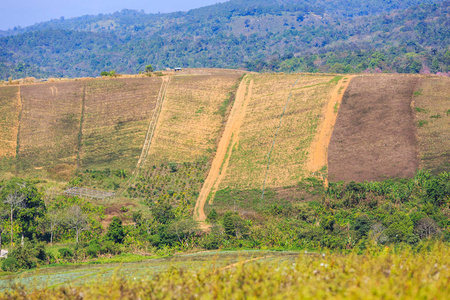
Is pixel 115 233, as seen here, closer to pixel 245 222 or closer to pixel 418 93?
pixel 245 222

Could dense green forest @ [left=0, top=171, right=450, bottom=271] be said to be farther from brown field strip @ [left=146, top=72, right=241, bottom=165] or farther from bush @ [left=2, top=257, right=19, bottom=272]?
brown field strip @ [left=146, top=72, right=241, bottom=165]

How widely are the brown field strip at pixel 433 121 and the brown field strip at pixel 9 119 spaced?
161 feet

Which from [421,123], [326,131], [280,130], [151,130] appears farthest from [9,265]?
[421,123]

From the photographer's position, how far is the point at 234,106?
6456 cm

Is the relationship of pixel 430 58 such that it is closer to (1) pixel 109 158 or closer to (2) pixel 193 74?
(2) pixel 193 74

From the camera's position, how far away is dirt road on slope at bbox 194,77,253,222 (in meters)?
47.9

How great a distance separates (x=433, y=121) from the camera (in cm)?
4794

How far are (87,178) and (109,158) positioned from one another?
17.2 ft

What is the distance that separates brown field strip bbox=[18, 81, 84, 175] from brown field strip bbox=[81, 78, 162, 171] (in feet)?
5.76

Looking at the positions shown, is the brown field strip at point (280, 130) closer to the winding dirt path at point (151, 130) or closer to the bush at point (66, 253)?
the winding dirt path at point (151, 130)

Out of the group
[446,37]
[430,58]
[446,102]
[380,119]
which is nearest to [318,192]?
[380,119]

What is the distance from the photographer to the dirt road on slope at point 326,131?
4869cm

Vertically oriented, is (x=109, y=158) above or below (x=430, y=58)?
below

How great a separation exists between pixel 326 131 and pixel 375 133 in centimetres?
598
